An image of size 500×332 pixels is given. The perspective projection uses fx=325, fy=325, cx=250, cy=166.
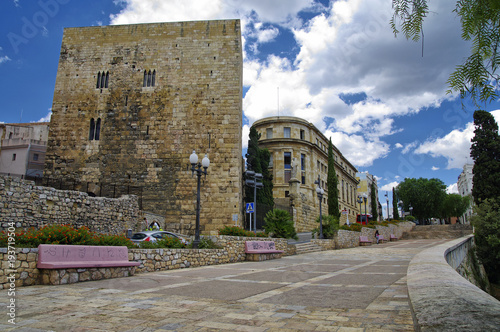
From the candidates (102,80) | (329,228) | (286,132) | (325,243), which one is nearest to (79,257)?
(325,243)

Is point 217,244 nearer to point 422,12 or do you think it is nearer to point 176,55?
point 422,12

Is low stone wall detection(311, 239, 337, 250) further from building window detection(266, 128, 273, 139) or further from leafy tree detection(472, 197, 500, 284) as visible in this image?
building window detection(266, 128, 273, 139)

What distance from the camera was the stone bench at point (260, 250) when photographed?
43.7ft

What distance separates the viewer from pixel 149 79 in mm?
21062

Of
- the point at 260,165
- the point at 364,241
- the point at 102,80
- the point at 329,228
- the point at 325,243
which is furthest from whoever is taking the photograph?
the point at 260,165

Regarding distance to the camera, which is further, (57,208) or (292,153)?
(292,153)

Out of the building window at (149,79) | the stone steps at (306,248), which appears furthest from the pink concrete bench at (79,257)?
the building window at (149,79)

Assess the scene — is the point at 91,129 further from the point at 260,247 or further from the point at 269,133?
Answer: the point at 269,133

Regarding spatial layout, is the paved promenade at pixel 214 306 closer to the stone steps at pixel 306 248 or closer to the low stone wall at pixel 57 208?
the low stone wall at pixel 57 208

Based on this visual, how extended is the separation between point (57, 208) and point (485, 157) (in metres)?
31.9

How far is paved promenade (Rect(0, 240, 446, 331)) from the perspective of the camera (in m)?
3.44

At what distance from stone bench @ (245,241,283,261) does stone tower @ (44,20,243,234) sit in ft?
16.2

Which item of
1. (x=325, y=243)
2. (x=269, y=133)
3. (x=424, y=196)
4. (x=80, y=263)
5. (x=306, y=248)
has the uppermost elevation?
(x=269, y=133)

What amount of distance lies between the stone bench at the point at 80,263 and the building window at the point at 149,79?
15.4m
